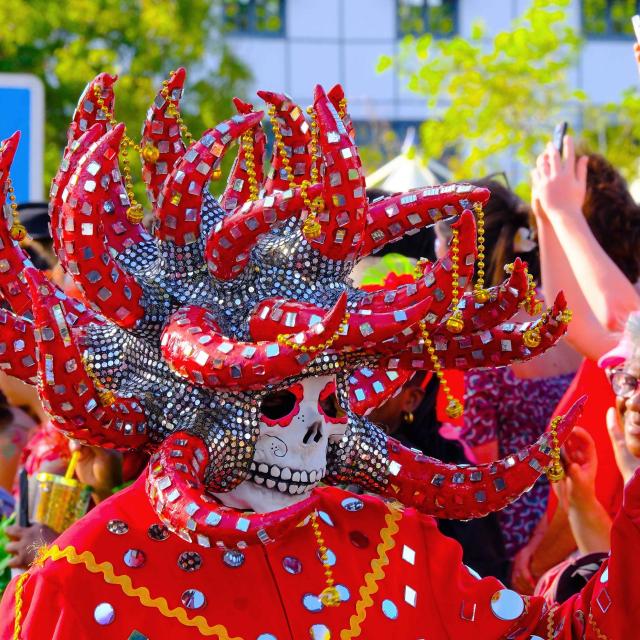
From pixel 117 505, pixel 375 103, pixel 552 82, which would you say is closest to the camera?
pixel 117 505

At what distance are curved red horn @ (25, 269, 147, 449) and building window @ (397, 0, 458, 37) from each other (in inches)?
778

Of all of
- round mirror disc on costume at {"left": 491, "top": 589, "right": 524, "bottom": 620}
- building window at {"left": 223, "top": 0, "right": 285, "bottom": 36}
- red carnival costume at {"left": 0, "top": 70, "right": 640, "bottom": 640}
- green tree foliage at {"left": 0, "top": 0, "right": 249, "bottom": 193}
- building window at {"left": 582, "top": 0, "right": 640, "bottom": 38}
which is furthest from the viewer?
building window at {"left": 223, "top": 0, "right": 285, "bottom": 36}

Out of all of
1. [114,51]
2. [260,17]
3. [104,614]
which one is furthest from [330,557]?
[260,17]

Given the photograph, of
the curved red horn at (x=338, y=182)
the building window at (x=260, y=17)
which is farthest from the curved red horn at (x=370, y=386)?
the building window at (x=260, y=17)

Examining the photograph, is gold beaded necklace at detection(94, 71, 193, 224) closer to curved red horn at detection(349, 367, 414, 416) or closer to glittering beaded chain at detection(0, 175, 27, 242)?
glittering beaded chain at detection(0, 175, 27, 242)

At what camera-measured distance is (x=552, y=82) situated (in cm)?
1443

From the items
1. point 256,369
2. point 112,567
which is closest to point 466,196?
point 256,369

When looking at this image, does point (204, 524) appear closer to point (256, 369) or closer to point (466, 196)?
point (256, 369)

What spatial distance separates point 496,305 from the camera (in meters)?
2.20

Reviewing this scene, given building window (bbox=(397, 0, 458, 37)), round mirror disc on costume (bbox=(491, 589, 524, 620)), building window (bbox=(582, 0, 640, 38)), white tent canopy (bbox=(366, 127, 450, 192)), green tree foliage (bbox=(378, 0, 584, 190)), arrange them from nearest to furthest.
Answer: round mirror disc on costume (bbox=(491, 589, 524, 620))
white tent canopy (bbox=(366, 127, 450, 192))
green tree foliage (bbox=(378, 0, 584, 190))
building window (bbox=(582, 0, 640, 38))
building window (bbox=(397, 0, 458, 37))

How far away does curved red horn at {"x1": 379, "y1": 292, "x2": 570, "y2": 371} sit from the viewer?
2.18 meters

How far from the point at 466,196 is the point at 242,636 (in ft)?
2.63

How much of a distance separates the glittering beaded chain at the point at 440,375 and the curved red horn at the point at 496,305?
0.13ft

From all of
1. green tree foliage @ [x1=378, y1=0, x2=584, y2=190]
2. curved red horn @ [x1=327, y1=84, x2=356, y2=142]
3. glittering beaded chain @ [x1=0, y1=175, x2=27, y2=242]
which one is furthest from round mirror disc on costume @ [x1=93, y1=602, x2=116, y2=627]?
green tree foliage @ [x1=378, y1=0, x2=584, y2=190]
